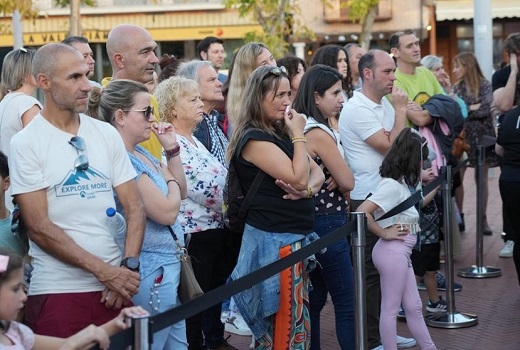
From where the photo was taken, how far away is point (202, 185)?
6.46 meters

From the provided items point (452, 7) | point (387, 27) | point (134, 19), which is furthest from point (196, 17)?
point (452, 7)

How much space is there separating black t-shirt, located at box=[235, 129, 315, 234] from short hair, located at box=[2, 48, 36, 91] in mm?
1951

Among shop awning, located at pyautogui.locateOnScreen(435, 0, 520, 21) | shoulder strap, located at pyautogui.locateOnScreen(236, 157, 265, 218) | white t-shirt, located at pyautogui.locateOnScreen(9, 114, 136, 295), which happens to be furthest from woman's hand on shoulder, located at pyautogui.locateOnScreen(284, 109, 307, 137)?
shop awning, located at pyautogui.locateOnScreen(435, 0, 520, 21)

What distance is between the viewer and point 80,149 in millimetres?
4555

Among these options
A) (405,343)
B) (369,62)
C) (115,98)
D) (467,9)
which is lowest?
(405,343)

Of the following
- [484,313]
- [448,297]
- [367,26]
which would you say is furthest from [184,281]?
[367,26]

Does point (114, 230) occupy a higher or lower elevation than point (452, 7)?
lower

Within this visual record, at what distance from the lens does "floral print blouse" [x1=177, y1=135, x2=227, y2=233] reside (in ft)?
21.1

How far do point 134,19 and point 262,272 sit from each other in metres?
31.7

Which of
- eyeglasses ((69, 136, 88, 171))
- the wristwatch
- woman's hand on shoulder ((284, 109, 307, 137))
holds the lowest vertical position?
the wristwatch

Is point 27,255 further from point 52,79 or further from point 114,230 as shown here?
point 52,79

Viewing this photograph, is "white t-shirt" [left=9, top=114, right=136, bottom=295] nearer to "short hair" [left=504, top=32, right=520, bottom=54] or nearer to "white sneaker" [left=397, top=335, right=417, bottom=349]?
"white sneaker" [left=397, top=335, right=417, bottom=349]

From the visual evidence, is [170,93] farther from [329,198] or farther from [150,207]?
[150,207]

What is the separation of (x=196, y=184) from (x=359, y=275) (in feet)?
4.47
